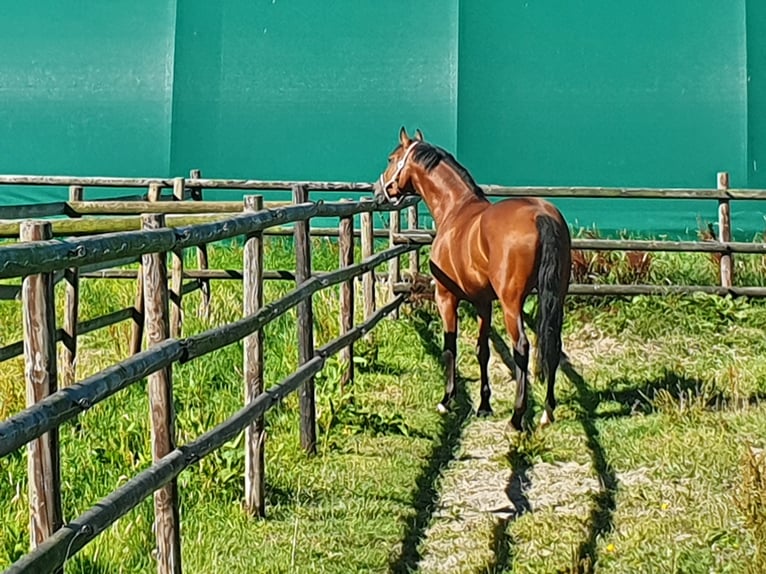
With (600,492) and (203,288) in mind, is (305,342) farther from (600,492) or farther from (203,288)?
(203,288)

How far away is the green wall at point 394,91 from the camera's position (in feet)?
38.3

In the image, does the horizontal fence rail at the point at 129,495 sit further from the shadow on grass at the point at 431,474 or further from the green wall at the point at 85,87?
the green wall at the point at 85,87

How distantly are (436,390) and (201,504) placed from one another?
9.63ft

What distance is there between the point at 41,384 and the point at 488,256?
4.23 m

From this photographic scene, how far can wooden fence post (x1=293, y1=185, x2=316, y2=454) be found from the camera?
19.1 ft

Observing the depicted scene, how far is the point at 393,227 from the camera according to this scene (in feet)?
32.5

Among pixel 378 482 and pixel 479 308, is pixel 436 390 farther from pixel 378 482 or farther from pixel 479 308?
pixel 378 482

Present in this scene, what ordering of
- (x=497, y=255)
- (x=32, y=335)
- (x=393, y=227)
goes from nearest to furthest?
(x=32, y=335) < (x=497, y=255) < (x=393, y=227)

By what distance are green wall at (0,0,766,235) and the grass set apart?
3117 mm

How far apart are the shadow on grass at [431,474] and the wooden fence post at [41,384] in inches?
71.1

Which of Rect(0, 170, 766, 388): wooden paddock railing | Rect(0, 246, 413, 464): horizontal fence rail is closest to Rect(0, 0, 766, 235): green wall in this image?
Rect(0, 170, 766, 388): wooden paddock railing

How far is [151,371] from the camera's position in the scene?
3.46m

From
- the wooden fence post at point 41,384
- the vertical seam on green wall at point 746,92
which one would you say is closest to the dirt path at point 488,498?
the wooden fence post at point 41,384

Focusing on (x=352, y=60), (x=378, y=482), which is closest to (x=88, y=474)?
(x=378, y=482)
